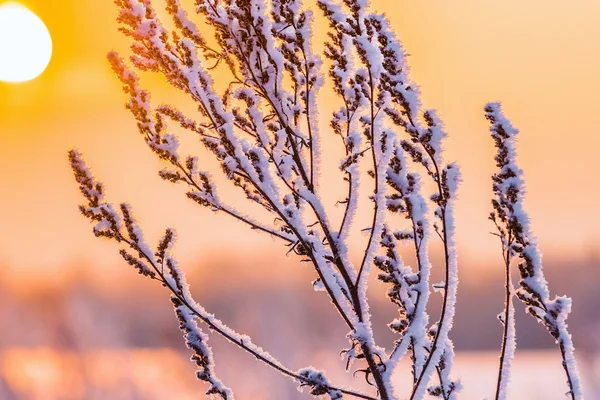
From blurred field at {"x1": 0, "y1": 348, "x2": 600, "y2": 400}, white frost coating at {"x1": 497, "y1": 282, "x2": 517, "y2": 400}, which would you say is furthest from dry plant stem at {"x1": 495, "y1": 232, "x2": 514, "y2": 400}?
blurred field at {"x1": 0, "y1": 348, "x2": 600, "y2": 400}

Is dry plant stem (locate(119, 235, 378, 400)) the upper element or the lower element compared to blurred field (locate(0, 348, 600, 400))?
lower

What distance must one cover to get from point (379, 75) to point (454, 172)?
0.56 metres

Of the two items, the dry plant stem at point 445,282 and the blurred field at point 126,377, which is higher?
the blurred field at point 126,377

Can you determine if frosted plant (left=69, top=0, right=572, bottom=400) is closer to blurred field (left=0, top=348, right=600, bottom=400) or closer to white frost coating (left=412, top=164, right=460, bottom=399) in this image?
white frost coating (left=412, top=164, right=460, bottom=399)

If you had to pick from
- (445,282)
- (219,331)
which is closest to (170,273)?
(219,331)

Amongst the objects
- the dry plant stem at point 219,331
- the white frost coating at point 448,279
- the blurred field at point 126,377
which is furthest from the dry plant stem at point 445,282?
the blurred field at point 126,377

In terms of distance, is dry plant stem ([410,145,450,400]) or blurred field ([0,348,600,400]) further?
blurred field ([0,348,600,400])

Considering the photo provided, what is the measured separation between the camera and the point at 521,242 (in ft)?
10.5

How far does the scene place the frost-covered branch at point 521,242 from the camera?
3160 mm

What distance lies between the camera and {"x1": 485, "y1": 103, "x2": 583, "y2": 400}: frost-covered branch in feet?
10.4

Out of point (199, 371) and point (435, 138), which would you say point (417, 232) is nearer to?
point (435, 138)

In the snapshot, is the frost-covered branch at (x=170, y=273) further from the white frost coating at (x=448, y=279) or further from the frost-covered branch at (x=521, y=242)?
the frost-covered branch at (x=521, y=242)

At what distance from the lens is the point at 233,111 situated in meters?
3.54

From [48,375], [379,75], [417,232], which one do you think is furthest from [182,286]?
[48,375]
